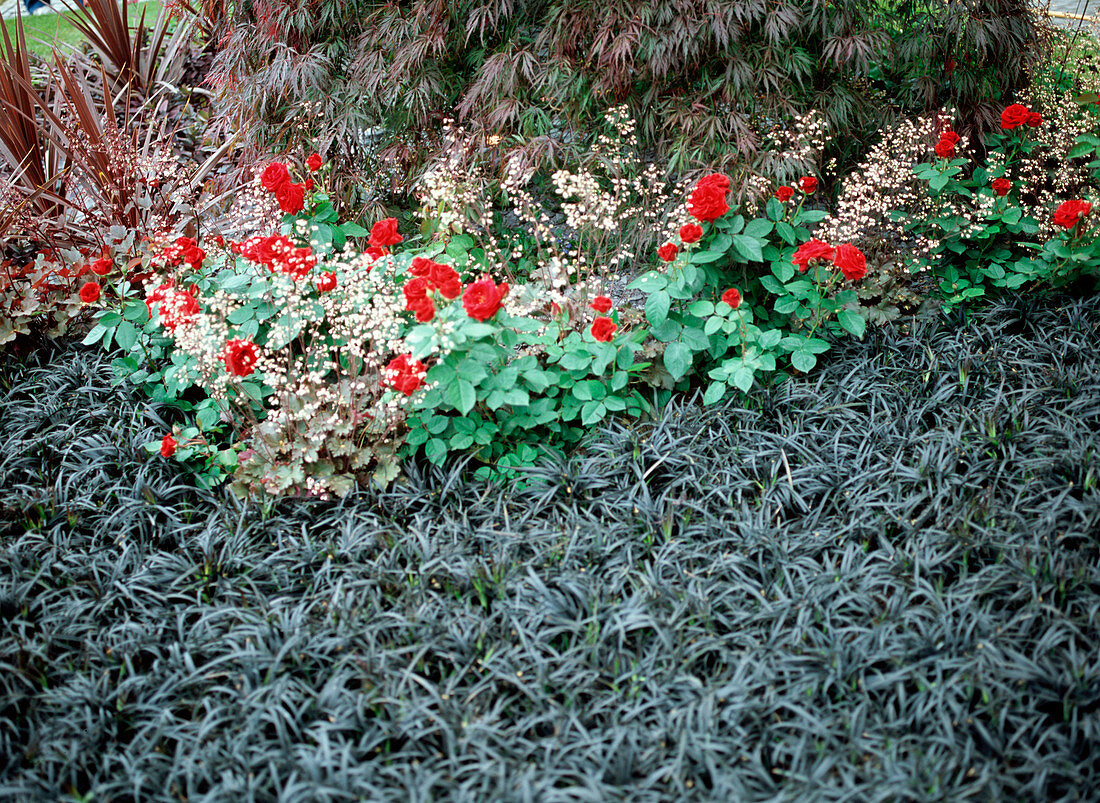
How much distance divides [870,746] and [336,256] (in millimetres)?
2281

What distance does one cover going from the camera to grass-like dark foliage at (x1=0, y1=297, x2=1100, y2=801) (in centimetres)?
174

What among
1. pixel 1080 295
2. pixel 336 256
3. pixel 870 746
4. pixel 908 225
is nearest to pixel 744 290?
pixel 908 225

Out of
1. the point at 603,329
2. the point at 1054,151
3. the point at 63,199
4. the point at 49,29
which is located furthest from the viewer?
the point at 49,29

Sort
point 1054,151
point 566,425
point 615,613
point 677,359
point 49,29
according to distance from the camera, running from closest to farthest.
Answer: point 615,613 < point 677,359 < point 566,425 < point 1054,151 < point 49,29

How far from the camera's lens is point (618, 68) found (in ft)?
9.63

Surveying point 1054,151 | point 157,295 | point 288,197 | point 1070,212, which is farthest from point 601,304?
point 1054,151

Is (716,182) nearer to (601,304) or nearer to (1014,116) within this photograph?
(601,304)

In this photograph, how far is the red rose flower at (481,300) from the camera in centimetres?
219

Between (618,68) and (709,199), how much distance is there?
2.61ft

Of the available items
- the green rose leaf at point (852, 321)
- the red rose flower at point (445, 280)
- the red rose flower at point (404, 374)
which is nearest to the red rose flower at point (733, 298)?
the green rose leaf at point (852, 321)

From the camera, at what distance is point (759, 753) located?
173cm

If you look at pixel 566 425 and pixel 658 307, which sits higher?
pixel 658 307

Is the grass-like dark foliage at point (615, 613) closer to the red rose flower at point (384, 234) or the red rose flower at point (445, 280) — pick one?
the red rose flower at point (445, 280)

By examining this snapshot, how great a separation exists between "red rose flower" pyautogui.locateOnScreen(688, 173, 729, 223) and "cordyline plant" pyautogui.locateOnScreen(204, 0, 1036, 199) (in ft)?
1.54
